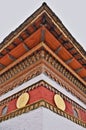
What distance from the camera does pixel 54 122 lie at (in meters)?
4.30

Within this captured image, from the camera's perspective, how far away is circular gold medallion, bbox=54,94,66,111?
4785mm

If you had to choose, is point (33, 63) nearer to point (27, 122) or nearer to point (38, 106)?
point (38, 106)

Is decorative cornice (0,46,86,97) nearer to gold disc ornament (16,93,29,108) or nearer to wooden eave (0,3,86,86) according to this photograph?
wooden eave (0,3,86,86)

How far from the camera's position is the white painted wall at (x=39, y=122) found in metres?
4.03

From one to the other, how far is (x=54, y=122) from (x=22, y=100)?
1022 millimetres

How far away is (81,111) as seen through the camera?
5871mm

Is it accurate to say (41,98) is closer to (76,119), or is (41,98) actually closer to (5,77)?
(76,119)

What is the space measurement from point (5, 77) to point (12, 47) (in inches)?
42.3

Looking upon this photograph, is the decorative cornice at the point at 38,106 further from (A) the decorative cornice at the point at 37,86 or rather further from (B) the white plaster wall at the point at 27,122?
(A) the decorative cornice at the point at 37,86

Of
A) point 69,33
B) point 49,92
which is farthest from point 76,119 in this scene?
point 69,33

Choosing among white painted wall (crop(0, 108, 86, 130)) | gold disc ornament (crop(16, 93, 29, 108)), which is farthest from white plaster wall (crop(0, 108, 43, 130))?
gold disc ornament (crop(16, 93, 29, 108))

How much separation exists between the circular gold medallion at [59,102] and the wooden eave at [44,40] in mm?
1277

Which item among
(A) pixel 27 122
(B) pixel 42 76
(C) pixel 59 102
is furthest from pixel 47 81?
(A) pixel 27 122

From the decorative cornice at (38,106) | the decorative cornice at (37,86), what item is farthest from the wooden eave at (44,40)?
the decorative cornice at (38,106)
